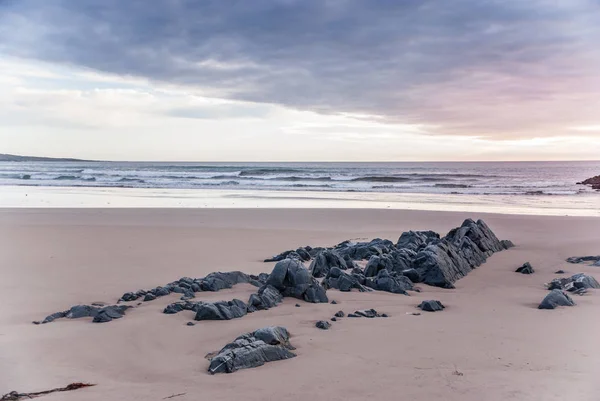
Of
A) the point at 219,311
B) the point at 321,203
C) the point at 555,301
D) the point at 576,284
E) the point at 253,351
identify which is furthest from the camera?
the point at 321,203

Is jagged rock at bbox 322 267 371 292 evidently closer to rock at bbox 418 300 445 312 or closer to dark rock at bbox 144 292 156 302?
rock at bbox 418 300 445 312

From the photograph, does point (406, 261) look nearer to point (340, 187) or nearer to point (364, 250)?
point (364, 250)

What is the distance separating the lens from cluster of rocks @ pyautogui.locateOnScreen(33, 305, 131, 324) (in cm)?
634

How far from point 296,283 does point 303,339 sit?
6.01 ft

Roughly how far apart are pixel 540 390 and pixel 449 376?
72cm

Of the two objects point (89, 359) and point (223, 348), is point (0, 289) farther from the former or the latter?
point (223, 348)

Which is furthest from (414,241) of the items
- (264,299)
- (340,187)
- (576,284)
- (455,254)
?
(340,187)

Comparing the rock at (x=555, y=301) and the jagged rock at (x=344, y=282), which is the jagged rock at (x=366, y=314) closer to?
the jagged rock at (x=344, y=282)

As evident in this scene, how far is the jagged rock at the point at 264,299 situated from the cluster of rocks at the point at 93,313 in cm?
161

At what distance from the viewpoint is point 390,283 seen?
321 inches

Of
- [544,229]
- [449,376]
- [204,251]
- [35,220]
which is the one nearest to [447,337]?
[449,376]

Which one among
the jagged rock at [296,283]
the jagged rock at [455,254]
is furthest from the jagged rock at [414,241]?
the jagged rock at [296,283]

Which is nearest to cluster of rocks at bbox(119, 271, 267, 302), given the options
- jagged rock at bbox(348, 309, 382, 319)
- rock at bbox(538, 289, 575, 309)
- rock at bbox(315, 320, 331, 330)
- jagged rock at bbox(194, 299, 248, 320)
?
jagged rock at bbox(194, 299, 248, 320)

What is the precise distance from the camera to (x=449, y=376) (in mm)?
4602
